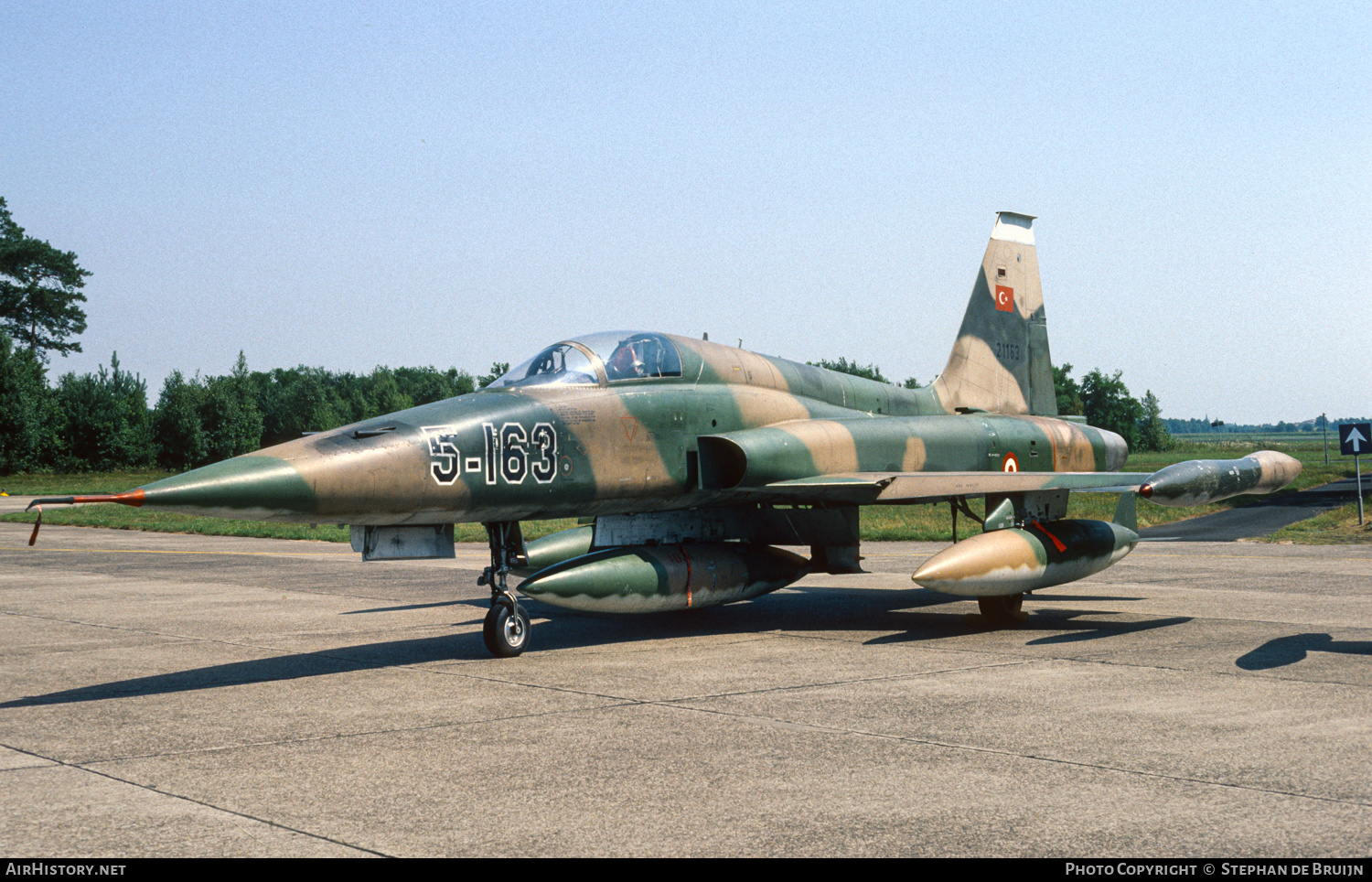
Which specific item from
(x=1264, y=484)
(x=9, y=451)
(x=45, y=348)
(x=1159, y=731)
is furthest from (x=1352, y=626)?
(x=45, y=348)

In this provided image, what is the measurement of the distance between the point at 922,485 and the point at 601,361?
358 centimetres

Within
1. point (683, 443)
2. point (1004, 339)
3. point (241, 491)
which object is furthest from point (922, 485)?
point (241, 491)

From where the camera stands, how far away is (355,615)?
46.1 ft

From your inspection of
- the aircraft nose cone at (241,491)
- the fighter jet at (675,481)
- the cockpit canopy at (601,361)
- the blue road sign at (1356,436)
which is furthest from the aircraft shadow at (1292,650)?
the blue road sign at (1356,436)

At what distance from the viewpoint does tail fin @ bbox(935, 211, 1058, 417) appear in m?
16.7

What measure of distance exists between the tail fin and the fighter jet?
143cm

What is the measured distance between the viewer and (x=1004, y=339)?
17078mm

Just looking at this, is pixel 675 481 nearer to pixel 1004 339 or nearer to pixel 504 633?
pixel 504 633

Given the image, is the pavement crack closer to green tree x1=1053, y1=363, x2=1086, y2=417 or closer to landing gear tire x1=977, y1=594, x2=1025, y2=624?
landing gear tire x1=977, y1=594, x2=1025, y2=624

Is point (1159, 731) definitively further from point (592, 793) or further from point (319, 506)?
point (319, 506)

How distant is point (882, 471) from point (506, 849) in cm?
892

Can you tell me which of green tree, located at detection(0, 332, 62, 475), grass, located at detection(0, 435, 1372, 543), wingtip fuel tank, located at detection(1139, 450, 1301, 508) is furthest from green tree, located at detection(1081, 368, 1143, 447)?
wingtip fuel tank, located at detection(1139, 450, 1301, 508)

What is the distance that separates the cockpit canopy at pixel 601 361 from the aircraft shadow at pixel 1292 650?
599 centimetres

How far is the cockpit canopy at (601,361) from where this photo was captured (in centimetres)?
1108
